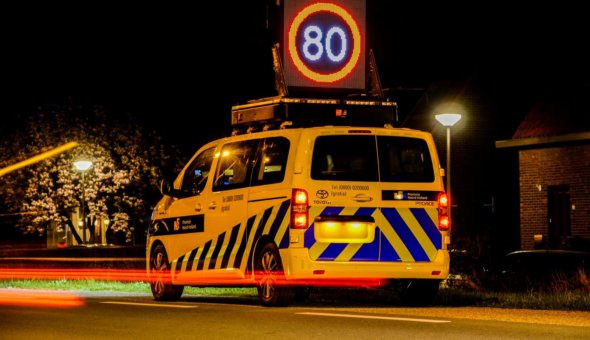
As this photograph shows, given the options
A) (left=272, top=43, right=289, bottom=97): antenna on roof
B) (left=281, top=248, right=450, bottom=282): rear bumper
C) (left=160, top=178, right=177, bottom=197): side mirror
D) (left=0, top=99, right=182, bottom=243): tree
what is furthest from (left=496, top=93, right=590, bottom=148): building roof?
(left=0, top=99, right=182, bottom=243): tree

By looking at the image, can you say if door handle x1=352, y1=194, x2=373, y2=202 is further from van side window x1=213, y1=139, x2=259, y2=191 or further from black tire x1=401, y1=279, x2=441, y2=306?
van side window x1=213, y1=139, x2=259, y2=191

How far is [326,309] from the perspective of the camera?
13.4 m

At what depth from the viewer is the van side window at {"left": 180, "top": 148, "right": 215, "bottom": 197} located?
15641 mm

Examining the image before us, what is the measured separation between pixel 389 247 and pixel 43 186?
1359 inches

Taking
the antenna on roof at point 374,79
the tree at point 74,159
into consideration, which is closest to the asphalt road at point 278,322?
the antenna on roof at point 374,79

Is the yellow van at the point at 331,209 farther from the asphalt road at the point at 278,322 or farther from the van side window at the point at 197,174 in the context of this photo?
the van side window at the point at 197,174

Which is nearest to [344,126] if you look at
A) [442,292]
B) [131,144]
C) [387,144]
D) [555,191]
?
[387,144]

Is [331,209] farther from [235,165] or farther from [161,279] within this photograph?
[161,279]

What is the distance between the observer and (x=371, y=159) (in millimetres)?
13727

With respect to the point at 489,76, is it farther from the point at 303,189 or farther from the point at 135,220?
the point at 303,189

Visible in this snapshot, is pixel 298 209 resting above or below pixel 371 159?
below

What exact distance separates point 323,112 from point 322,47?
8.21ft

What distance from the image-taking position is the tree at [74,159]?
46.1m

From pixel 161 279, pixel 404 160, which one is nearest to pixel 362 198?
pixel 404 160
